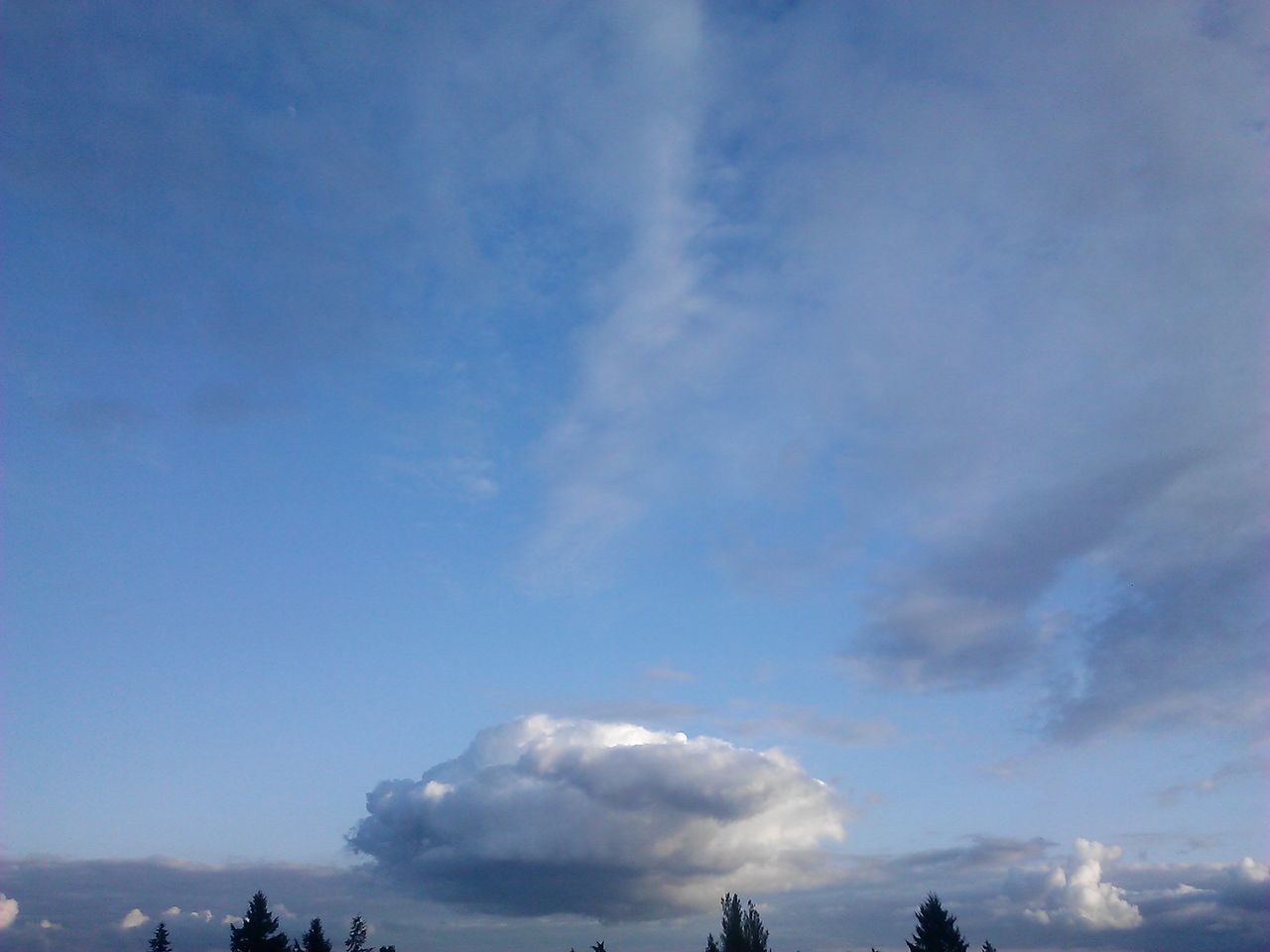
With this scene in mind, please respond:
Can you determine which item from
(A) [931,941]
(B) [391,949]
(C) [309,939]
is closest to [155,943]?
(B) [391,949]

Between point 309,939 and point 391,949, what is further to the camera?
point 391,949

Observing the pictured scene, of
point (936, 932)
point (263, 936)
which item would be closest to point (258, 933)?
point (263, 936)

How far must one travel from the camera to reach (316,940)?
450ft

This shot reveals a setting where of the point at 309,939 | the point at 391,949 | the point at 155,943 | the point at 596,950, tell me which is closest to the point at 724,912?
the point at 596,950

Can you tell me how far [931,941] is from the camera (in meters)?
103

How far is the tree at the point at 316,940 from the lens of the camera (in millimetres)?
135875

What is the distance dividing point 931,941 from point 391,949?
134715mm

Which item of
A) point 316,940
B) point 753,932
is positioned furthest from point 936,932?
point 316,940

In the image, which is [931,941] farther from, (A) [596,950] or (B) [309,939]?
(B) [309,939]

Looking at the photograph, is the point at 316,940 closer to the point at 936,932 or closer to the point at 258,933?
the point at 258,933

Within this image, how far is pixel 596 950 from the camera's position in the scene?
429 feet

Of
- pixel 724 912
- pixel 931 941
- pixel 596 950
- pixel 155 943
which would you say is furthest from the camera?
pixel 155 943

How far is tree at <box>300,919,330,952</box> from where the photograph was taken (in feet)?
446

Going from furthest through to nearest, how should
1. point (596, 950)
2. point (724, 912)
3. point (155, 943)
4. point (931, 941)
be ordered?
point (155, 943) → point (596, 950) → point (724, 912) → point (931, 941)
